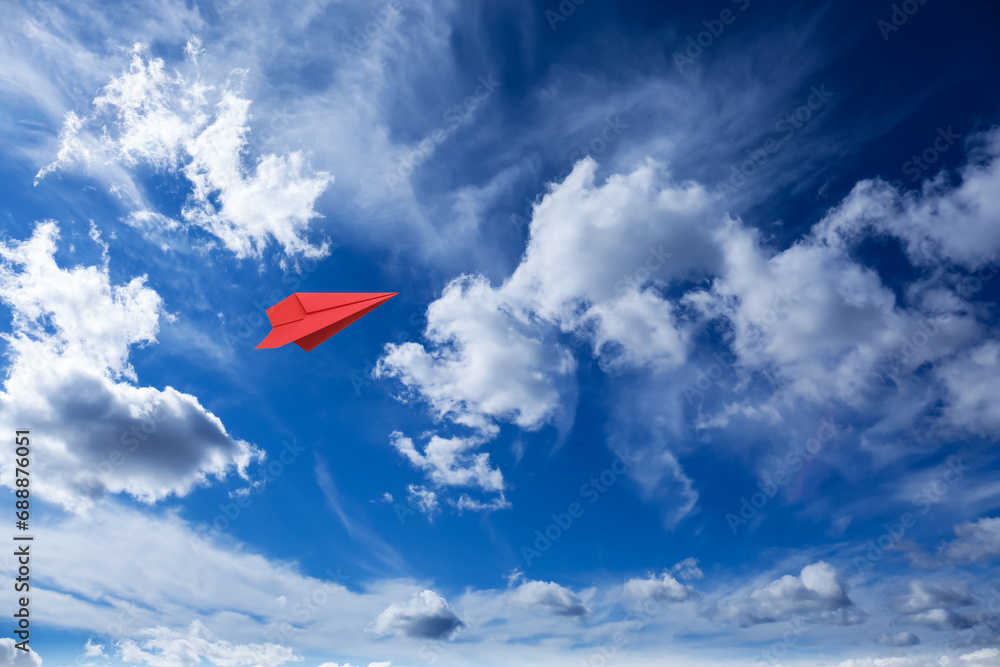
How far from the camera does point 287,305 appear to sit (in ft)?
82.6

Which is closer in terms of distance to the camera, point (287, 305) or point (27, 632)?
point (287, 305)

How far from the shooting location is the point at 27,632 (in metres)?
33.8

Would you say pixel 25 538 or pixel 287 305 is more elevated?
pixel 287 305

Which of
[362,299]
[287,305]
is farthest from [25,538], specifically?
[362,299]

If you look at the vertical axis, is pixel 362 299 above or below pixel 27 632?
above

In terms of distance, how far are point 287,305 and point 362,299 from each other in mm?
3921

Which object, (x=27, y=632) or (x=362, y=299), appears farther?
(x=27, y=632)

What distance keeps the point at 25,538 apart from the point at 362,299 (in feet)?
103

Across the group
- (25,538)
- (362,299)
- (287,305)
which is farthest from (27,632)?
(362,299)

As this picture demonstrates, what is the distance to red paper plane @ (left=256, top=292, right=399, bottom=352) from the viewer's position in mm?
23203

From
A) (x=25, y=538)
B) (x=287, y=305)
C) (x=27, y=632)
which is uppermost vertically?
(x=287, y=305)

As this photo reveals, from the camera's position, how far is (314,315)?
24625mm

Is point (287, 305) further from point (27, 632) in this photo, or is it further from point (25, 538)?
point (27, 632)

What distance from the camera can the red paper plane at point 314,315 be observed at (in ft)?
76.1
